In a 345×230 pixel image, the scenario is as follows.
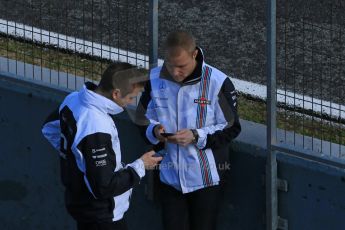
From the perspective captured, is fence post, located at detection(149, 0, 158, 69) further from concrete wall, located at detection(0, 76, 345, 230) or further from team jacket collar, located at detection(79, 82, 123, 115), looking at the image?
team jacket collar, located at detection(79, 82, 123, 115)

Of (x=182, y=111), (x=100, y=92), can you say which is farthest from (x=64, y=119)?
(x=182, y=111)

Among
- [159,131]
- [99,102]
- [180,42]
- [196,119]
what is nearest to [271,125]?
[196,119]

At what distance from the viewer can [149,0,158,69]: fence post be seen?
7434mm

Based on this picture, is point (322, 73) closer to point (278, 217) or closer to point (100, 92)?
point (278, 217)

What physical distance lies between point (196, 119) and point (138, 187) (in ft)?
3.23

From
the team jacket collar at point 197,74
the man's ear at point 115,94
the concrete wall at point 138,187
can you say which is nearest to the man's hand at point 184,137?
the team jacket collar at point 197,74

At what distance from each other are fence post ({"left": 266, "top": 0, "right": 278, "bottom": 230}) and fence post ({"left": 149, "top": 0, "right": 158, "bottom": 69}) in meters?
0.86

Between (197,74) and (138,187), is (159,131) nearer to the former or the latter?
(197,74)

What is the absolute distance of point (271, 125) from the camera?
279 inches

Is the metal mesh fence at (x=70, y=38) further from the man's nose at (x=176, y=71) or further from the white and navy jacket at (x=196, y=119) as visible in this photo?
the man's nose at (x=176, y=71)

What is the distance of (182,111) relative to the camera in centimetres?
707

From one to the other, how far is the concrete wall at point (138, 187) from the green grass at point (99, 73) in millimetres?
228

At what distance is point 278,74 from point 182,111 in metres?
0.81

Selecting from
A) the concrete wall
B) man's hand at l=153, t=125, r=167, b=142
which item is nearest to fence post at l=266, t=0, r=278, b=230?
the concrete wall
